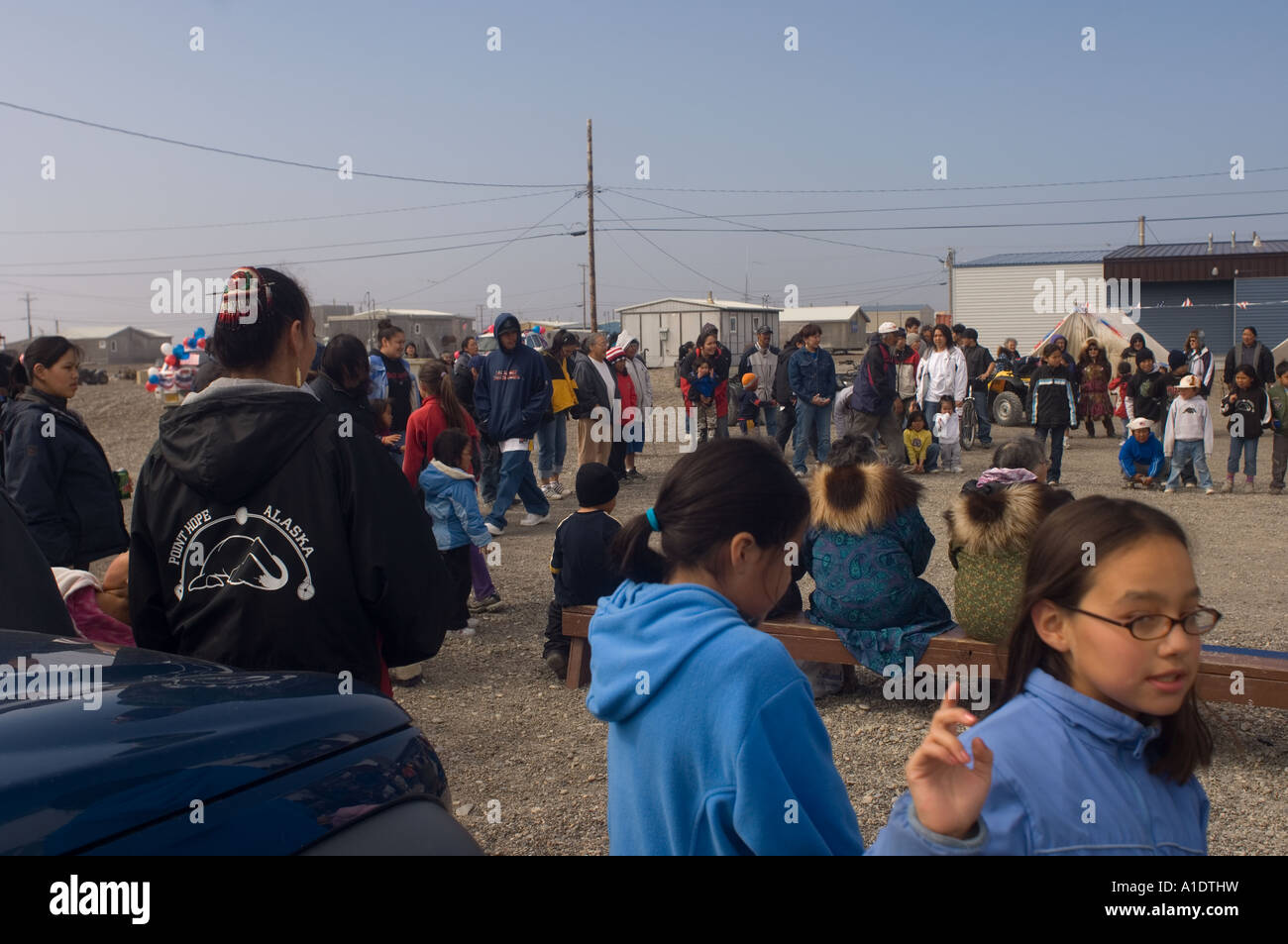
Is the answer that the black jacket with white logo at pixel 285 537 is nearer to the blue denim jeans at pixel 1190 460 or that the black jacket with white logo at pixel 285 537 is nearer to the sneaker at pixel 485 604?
the sneaker at pixel 485 604

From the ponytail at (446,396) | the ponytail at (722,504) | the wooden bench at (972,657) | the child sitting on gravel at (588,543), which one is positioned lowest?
the wooden bench at (972,657)

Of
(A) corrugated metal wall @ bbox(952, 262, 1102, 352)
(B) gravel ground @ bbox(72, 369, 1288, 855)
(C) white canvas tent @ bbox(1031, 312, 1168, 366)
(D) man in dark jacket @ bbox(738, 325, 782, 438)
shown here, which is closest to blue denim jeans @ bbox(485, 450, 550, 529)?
(B) gravel ground @ bbox(72, 369, 1288, 855)

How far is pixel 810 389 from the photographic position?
47.1 ft

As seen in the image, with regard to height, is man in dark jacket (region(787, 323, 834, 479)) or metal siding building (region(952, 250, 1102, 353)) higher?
metal siding building (region(952, 250, 1102, 353))

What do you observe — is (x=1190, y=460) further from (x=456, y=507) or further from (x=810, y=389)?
(x=456, y=507)

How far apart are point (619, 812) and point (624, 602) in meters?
0.39

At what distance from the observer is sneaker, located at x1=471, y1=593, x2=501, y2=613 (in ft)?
25.6

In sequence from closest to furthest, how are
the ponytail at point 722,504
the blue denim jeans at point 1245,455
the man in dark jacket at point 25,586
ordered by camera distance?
1. the ponytail at point 722,504
2. the man in dark jacket at point 25,586
3. the blue denim jeans at point 1245,455

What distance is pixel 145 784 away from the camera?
1683 mm

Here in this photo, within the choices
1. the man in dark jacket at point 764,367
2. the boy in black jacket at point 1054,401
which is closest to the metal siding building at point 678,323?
the man in dark jacket at point 764,367

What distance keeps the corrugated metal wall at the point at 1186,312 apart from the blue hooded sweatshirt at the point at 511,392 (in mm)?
34031

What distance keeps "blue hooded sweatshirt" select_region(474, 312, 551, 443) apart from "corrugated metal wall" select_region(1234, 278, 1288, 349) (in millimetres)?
35366

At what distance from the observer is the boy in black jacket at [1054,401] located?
521 inches

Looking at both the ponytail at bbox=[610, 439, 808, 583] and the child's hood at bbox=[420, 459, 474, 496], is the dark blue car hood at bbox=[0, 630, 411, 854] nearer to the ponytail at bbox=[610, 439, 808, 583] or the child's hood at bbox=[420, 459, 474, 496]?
the ponytail at bbox=[610, 439, 808, 583]
